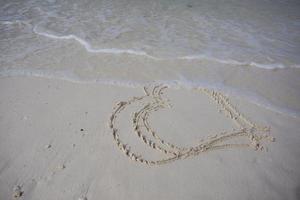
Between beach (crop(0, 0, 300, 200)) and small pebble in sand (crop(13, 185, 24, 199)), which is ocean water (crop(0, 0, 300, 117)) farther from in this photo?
small pebble in sand (crop(13, 185, 24, 199))

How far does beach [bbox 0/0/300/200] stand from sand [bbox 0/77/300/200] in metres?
0.01

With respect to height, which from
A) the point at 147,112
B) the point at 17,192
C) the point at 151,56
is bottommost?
the point at 17,192

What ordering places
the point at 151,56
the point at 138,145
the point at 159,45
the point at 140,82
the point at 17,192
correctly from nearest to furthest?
the point at 17,192 < the point at 138,145 < the point at 140,82 < the point at 151,56 < the point at 159,45

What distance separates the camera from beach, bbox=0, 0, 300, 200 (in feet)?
7.61

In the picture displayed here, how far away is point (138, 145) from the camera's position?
268 cm

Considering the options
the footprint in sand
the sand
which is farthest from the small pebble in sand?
the footprint in sand

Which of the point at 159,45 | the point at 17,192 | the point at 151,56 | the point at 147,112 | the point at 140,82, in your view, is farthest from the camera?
the point at 159,45

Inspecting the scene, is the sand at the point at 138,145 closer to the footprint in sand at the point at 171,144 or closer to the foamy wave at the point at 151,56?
the footprint in sand at the point at 171,144

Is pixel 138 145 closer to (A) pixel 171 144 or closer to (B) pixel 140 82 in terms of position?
(A) pixel 171 144

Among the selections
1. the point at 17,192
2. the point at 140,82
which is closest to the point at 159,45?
the point at 140,82

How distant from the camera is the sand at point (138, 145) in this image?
2.26m

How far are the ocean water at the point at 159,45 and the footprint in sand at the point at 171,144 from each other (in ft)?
1.43

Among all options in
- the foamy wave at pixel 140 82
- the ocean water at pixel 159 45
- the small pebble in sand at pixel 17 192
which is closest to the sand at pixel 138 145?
the small pebble in sand at pixel 17 192

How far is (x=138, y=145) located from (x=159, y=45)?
2.82 meters
